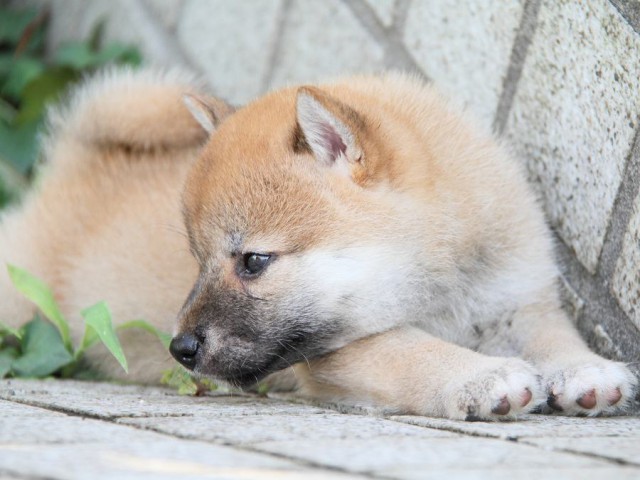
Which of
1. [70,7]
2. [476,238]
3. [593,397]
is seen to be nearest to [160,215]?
[476,238]

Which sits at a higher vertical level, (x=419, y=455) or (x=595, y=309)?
(x=419, y=455)

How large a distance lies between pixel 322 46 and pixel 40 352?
5.49 feet

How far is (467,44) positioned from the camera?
3.17 meters

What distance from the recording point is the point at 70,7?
552 cm

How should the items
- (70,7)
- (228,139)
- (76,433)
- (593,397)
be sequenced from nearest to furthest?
(76,433) → (593,397) → (228,139) → (70,7)

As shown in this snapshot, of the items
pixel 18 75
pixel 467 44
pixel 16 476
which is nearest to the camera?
pixel 16 476

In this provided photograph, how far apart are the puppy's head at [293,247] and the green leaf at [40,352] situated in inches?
27.7

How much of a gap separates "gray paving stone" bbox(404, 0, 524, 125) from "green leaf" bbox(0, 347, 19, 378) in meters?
1.59

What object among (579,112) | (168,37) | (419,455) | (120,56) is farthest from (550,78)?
(120,56)

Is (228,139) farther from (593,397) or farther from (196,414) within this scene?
(593,397)

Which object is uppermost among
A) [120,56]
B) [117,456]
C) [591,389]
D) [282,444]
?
[117,456]

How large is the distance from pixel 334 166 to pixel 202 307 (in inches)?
20.0

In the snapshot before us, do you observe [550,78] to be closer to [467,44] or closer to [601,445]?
[467,44]

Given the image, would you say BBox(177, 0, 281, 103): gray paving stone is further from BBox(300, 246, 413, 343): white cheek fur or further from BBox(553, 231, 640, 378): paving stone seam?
BBox(300, 246, 413, 343): white cheek fur
